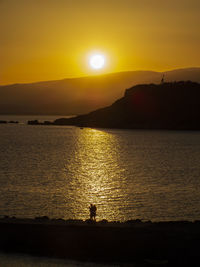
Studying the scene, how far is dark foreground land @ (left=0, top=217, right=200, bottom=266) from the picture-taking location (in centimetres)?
1905

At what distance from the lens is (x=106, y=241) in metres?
19.8

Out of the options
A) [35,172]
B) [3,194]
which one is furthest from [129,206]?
[35,172]

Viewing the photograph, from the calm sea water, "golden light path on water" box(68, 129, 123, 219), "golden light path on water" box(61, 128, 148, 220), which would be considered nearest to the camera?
the calm sea water

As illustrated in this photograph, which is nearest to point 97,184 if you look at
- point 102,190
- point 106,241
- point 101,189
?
point 101,189

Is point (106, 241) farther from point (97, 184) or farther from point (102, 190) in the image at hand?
point (97, 184)

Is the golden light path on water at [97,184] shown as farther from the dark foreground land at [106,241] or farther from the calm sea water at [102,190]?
the dark foreground land at [106,241]

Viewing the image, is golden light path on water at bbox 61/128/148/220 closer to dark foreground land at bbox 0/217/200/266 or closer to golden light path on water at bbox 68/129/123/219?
golden light path on water at bbox 68/129/123/219

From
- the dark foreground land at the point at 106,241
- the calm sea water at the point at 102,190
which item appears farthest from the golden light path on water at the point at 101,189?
the dark foreground land at the point at 106,241

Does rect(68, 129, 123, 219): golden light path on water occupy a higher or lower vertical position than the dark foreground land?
higher

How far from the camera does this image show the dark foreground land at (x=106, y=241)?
19047 millimetres

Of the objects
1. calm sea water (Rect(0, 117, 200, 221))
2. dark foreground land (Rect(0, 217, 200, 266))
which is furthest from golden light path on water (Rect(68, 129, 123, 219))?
dark foreground land (Rect(0, 217, 200, 266))

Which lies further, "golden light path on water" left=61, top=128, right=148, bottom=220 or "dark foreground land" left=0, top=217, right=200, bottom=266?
"golden light path on water" left=61, top=128, right=148, bottom=220

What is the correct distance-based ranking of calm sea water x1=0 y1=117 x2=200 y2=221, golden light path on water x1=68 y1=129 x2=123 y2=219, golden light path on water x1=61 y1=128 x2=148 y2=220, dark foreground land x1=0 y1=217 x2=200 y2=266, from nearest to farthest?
dark foreground land x1=0 y1=217 x2=200 y2=266
calm sea water x1=0 y1=117 x2=200 y2=221
golden light path on water x1=61 y1=128 x2=148 y2=220
golden light path on water x1=68 y1=129 x2=123 y2=219

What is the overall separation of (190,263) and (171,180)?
96.5 feet
